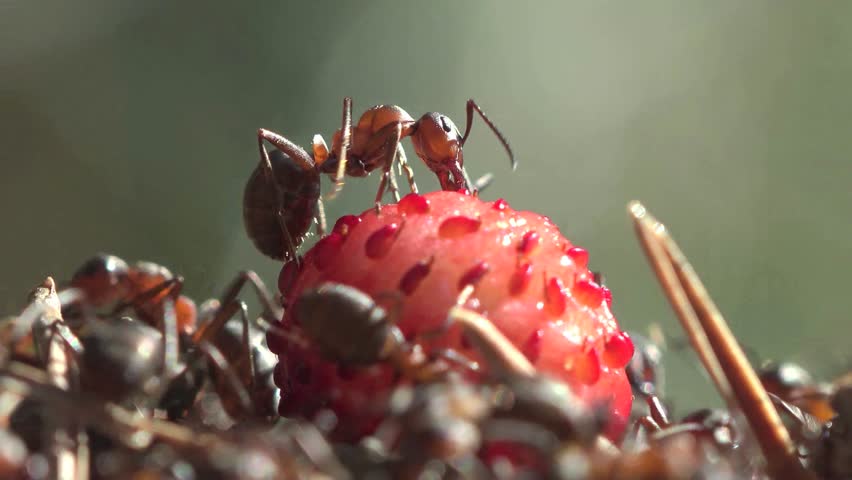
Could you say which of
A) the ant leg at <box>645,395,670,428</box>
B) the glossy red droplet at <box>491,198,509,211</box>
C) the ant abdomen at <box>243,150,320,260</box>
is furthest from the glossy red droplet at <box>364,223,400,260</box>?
the ant abdomen at <box>243,150,320,260</box>

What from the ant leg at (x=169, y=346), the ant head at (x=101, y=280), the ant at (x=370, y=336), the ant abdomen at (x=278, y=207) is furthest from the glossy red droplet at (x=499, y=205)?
the ant abdomen at (x=278, y=207)

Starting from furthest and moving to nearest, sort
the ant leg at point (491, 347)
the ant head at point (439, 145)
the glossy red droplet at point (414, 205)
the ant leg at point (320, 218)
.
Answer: the ant head at point (439, 145), the ant leg at point (320, 218), the glossy red droplet at point (414, 205), the ant leg at point (491, 347)

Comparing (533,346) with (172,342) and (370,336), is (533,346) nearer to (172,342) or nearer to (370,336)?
(370,336)

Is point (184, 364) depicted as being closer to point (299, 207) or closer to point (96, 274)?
point (96, 274)

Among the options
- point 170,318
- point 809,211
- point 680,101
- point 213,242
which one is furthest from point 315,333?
point 680,101

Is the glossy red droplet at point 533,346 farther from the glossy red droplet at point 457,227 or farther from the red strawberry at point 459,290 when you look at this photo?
the glossy red droplet at point 457,227
